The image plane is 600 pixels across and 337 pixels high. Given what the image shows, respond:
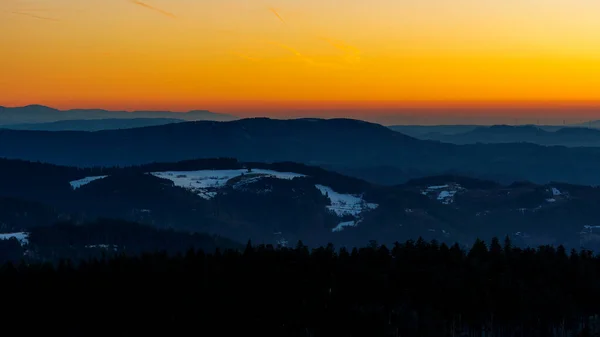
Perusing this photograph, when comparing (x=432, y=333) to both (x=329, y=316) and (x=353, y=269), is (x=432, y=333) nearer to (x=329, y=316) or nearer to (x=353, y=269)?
(x=329, y=316)

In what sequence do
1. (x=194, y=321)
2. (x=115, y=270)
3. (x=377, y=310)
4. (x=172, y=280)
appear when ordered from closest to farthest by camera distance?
(x=194, y=321) → (x=377, y=310) → (x=172, y=280) → (x=115, y=270)

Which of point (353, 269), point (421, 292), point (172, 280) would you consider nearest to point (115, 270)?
point (172, 280)

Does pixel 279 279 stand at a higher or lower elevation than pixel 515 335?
higher

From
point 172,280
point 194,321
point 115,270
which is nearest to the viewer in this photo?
point 194,321

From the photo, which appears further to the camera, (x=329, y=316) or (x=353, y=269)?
(x=353, y=269)

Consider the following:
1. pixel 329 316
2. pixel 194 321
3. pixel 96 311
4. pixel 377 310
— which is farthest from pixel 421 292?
A: pixel 96 311

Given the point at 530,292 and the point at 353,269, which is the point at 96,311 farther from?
the point at 530,292
